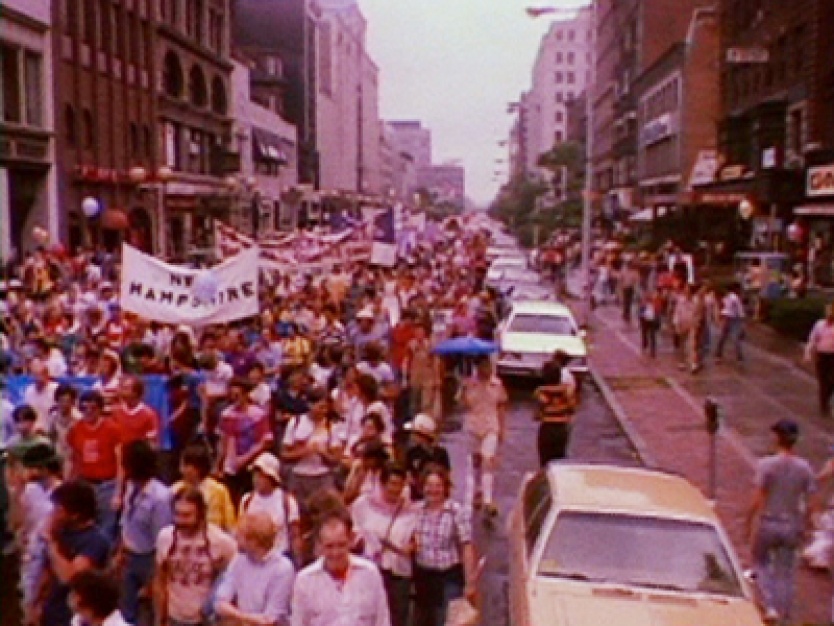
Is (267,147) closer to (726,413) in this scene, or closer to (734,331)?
(734,331)

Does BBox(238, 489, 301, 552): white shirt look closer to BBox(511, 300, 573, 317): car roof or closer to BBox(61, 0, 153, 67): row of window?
BBox(511, 300, 573, 317): car roof

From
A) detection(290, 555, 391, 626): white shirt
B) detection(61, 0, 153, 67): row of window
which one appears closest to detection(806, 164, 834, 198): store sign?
detection(61, 0, 153, 67): row of window

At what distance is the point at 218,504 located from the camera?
26.1ft

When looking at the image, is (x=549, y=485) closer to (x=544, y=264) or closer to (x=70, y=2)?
(x=70, y=2)

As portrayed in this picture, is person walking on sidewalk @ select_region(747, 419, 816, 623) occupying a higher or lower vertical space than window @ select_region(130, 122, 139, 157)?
lower

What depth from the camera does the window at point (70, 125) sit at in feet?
139

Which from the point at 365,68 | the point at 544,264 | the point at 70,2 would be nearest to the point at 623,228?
the point at 544,264

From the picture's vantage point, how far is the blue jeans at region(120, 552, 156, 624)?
7.88m

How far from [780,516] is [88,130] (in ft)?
129

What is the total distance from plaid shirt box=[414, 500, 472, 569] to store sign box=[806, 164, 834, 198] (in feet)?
92.9

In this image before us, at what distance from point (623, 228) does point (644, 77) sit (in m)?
12.0

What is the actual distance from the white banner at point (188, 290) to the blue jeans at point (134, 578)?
7676mm

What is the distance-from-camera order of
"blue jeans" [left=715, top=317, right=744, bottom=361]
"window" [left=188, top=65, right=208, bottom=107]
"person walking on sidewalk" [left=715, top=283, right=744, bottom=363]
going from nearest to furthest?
"person walking on sidewalk" [left=715, top=283, right=744, bottom=363] → "blue jeans" [left=715, top=317, right=744, bottom=361] → "window" [left=188, top=65, right=208, bottom=107]

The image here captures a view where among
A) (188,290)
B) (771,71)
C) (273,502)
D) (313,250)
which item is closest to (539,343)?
(313,250)
